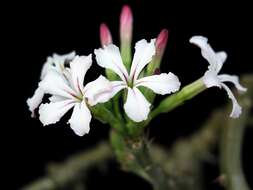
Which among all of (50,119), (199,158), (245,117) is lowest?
(199,158)

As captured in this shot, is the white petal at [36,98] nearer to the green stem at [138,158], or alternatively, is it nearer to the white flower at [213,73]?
the green stem at [138,158]

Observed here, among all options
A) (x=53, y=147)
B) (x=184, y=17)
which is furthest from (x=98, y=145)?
(x=184, y=17)

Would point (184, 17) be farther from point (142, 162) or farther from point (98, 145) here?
point (142, 162)

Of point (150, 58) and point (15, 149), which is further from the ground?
point (150, 58)

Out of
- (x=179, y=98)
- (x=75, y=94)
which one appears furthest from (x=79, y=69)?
(x=179, y=98)

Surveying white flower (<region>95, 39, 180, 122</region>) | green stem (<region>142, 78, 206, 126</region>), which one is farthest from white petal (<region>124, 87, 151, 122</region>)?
green stem (<region>142, 78, 206, 126</region>)

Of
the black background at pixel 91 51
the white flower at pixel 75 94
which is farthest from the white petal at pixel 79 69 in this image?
the black background at pixel 91 51

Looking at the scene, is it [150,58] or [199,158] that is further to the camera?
[199,158]
